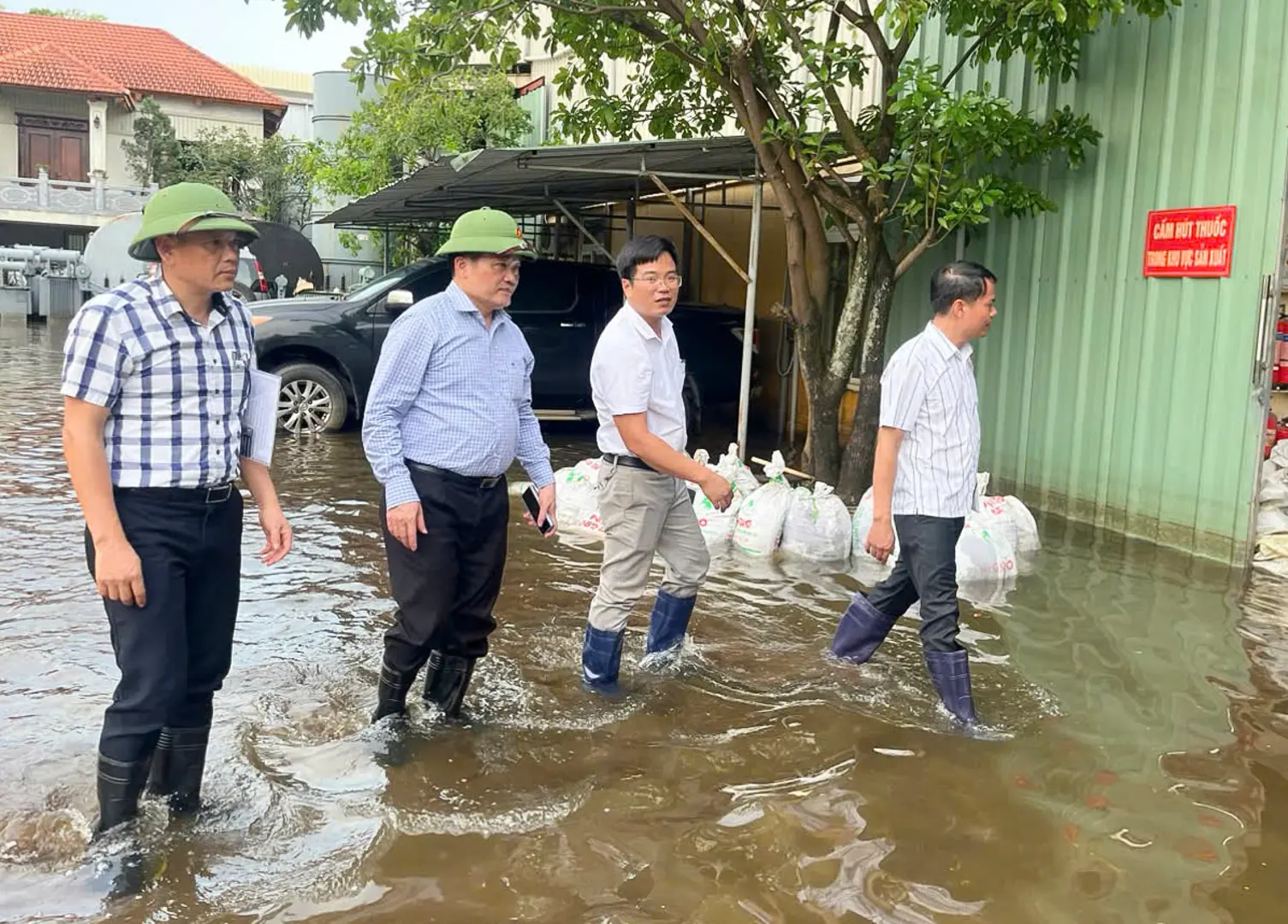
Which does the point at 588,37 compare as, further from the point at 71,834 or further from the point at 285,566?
the point at 71,834

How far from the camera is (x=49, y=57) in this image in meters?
33.2

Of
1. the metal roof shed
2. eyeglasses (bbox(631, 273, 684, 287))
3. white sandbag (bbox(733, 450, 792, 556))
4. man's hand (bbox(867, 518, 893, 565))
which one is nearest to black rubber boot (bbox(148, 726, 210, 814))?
eyeglasses (bbox(631, 273, 684, 287))

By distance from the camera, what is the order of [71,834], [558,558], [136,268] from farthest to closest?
[136,268]
[558,558]
[71,834]

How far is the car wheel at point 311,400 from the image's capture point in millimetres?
10477

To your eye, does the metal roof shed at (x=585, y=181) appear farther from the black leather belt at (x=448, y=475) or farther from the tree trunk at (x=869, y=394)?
the black leather belt at (x=448, y=475)

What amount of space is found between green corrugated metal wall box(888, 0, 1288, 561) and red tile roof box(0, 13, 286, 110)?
100.0 ft

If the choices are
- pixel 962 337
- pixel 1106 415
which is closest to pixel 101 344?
pixel 962 337

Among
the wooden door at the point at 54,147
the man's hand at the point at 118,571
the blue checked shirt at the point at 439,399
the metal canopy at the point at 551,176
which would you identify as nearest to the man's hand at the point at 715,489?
the blue checked shirt at the point at 439,399

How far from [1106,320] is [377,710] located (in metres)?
5.64

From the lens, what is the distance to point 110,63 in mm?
34438

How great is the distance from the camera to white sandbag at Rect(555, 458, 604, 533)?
7332 millimetres

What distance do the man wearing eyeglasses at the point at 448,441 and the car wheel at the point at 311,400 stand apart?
7.08 meters

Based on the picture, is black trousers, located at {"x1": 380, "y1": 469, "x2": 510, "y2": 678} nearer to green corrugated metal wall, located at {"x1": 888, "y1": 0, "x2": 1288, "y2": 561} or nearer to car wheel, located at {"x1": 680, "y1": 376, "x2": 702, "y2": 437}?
green corrugated metal wall, located at {"x1": 888, "y1": 0, "x2": 1288, "y2": 561}

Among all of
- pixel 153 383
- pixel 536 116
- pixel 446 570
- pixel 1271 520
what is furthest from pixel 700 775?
pixel 536 116
